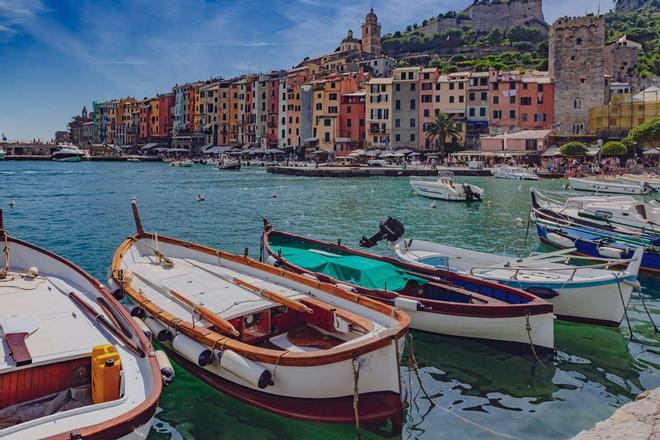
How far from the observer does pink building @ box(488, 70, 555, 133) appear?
7288 centimetres

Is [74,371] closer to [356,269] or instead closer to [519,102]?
[356,269]

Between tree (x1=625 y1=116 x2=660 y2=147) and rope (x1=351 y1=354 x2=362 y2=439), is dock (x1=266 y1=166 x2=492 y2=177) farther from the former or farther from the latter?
rope (x1=351 y1=354 x2=362 y2=439)

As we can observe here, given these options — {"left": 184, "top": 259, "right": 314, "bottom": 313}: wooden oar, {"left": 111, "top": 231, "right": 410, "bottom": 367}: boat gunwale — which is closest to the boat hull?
{"left": 111, "top": 231, "right": 410, "bottom": 367}: boat gunwale

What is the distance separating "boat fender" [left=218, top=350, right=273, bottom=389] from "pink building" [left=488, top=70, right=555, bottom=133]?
7095 cm

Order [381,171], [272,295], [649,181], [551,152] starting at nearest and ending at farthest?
[272,295], [649,181], [381,171], [551,152]

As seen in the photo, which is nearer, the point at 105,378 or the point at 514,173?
the point at 105,378

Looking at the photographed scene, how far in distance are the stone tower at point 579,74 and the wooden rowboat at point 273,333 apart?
7167 centimetres

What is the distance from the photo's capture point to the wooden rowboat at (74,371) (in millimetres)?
5765

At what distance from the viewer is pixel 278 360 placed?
24.5 feet

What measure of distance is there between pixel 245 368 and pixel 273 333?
1.72m

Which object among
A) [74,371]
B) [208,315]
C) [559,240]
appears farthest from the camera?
[559,240]

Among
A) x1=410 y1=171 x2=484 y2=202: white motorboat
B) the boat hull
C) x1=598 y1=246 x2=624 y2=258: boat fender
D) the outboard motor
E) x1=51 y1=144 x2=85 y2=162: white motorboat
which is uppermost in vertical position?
x1=51 y1=144 x2=85 y2=162: white motorboat

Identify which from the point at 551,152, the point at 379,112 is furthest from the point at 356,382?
the point at 379,112

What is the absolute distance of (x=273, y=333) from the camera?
936 centimetres
